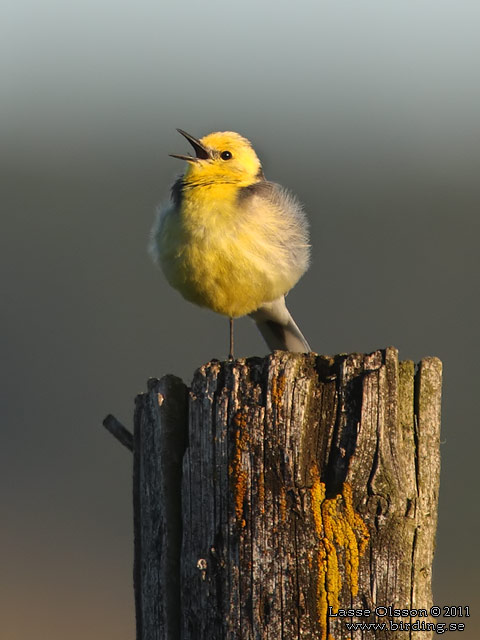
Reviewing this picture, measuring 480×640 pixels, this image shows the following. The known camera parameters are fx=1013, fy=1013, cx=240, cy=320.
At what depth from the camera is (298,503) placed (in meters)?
3.81

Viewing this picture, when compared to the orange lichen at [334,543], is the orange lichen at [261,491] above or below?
above

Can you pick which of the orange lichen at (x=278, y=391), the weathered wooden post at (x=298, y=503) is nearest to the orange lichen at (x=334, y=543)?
the weathered wooden post at (x=298, y=503)

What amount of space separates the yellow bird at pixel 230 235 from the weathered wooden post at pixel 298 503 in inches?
103

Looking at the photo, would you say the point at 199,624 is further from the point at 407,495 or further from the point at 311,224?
the point at 311,224

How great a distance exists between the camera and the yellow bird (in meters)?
6.69

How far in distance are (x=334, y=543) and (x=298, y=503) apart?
20cm

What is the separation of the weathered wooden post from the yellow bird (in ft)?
8.59

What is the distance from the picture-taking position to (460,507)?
14.2 m

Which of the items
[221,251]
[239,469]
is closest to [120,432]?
[239,469]

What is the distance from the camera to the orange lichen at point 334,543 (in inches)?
147

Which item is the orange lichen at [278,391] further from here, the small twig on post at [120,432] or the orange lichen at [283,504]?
the small twig on post at [120,432]

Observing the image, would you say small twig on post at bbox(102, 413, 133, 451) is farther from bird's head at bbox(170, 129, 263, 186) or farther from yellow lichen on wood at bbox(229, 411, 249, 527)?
bird's head at bbox(170, 129, 263, 186)

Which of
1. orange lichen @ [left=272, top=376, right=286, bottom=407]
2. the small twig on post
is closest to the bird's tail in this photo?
the small twig on post

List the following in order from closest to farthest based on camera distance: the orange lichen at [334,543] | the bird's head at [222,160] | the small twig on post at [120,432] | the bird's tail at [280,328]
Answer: the orange lichen at [334,543] < the small twig on post at [120,432] < the bird's head at [222,160] < the bird's tail at [280,328]
